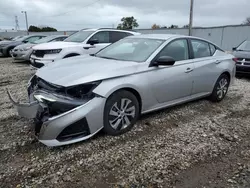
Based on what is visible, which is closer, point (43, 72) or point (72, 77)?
point (72, 77)

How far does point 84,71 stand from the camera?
3232 mm

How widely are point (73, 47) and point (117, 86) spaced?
4532mm

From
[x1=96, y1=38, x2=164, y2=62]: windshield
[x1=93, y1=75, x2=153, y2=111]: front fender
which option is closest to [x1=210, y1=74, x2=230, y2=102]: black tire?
[x1=96, y1=38, x2=164, y2=62]: windshield

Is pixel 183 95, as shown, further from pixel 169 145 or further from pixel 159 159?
pixel 159 159

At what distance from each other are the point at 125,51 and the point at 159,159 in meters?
2.13

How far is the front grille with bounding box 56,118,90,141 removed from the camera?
112 inches

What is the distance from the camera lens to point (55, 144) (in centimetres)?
282

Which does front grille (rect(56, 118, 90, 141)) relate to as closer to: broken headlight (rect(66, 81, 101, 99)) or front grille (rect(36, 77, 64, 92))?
broken headlight (rect(66, 81, 101, 99))

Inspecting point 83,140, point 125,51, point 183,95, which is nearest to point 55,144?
point 83,140

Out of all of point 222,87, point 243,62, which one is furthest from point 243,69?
point 222,87

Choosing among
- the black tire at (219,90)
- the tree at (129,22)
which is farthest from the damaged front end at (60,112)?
the tree at (129,22)

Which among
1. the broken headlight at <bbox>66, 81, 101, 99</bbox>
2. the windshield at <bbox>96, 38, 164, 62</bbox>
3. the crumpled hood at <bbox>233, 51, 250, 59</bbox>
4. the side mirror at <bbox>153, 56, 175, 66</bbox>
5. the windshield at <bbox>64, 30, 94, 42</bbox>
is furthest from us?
the windshield at <bbox>64, 30, 94, 42</bbox>

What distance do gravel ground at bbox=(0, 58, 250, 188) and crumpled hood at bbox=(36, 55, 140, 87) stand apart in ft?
2.93

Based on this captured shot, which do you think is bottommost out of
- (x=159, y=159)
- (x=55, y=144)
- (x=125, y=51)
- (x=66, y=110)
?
(x=159, y=159)
